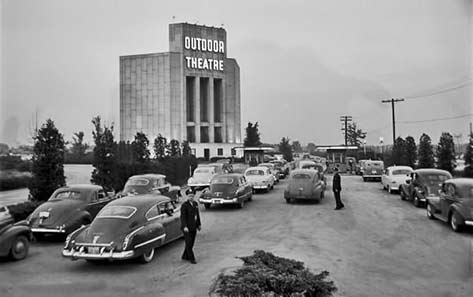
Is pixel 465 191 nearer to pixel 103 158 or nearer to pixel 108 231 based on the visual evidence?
pixel 108 231

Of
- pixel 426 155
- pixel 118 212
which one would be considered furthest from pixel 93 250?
pixel 426 155

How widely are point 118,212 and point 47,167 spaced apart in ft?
23.6

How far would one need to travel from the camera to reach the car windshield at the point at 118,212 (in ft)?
29.1

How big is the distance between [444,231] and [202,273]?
703 cm

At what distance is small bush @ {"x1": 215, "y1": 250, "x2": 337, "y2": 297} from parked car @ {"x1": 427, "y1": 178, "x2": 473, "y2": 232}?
6408 millimetres

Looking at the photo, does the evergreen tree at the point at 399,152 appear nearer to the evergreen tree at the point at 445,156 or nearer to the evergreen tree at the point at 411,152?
the evergreen tree at the point at 411,152

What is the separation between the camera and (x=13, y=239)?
8.77 metres

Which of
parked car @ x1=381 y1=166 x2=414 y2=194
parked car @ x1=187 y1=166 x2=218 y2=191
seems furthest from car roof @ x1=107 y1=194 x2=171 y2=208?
parked car @ x1=381 y1=166 x2=414 y2=194

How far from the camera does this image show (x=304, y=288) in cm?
521

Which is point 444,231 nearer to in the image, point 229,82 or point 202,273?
point 202,273

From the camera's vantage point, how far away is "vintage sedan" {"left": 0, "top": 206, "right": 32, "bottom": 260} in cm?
849

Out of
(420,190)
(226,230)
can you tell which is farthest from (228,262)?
(420,190)

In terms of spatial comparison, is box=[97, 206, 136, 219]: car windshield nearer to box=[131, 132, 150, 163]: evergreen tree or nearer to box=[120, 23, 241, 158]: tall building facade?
box=[131, 132, 150, 163]: evergreen tree

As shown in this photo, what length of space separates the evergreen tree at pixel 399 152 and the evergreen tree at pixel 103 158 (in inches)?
868
